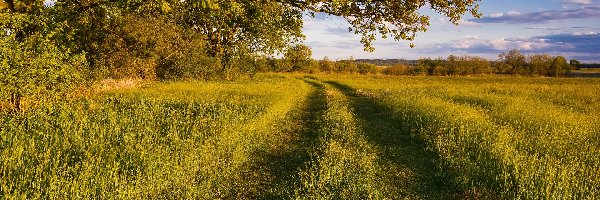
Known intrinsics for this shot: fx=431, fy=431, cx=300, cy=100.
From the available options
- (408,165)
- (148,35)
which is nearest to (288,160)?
(408,165)

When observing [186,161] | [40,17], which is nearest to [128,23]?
[40,17]

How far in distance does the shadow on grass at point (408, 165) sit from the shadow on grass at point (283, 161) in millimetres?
1773

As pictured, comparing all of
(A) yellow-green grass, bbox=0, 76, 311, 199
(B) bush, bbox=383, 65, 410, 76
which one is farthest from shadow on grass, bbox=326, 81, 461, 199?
(B) bush, bbox=383, 65, 410, 76

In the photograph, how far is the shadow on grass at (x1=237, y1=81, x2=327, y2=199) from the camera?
25.2ft

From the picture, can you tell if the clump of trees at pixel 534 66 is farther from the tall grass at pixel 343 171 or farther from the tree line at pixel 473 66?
the tall grass at pixel 343 171

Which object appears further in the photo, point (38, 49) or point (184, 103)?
point (184, 103)

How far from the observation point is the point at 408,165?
9922 millimetres

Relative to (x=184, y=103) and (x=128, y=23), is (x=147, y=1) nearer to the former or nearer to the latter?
(x=184, y=103)

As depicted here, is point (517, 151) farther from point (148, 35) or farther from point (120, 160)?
point (148, 35)

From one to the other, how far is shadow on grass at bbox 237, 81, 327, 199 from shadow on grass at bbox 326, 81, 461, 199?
1773 millimetres

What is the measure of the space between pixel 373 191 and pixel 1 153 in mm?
6217

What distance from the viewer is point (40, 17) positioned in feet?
56.7

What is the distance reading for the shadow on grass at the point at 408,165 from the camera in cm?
802

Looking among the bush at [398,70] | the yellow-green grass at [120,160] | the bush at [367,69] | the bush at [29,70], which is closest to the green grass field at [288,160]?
the yellow-green grass at [120,160]
